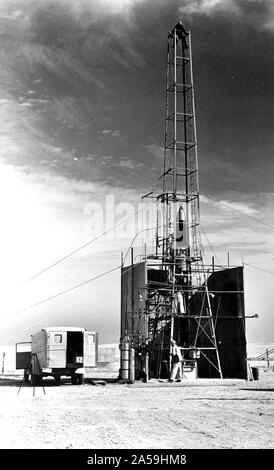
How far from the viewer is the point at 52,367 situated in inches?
1035

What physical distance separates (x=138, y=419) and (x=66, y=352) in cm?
1335

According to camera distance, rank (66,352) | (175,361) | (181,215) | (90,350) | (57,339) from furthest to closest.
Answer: (181,215) < (175,361) < (90,350) < (66,352) < (57,339)

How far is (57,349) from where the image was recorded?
2659 cm

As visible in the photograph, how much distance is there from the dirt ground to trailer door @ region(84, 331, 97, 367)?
381cm

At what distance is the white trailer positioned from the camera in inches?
1043

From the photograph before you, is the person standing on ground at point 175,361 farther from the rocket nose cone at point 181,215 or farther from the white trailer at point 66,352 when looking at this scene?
the rocket nose cone at point 181,215

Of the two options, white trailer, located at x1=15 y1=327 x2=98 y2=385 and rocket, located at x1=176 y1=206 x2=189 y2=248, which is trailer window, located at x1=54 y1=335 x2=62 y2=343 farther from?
rocket, located at x1=176 y1=206 x2=189 y2=248

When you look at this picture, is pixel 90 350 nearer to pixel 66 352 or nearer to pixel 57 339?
pixel 66 352

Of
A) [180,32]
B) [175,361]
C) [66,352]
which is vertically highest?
[180,32]

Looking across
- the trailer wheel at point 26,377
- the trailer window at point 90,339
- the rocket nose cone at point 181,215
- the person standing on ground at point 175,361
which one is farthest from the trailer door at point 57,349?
the rocket nose cone at point 181,215

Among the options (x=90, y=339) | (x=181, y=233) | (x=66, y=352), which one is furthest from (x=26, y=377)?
(x=181, y=233)

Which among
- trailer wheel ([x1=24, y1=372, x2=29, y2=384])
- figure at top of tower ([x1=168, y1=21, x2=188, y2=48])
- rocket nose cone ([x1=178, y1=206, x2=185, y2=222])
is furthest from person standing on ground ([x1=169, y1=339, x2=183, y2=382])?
figure at top of tower ([x1=168, y1=21, x2=188, y2=48])

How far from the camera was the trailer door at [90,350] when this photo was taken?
27266mm
